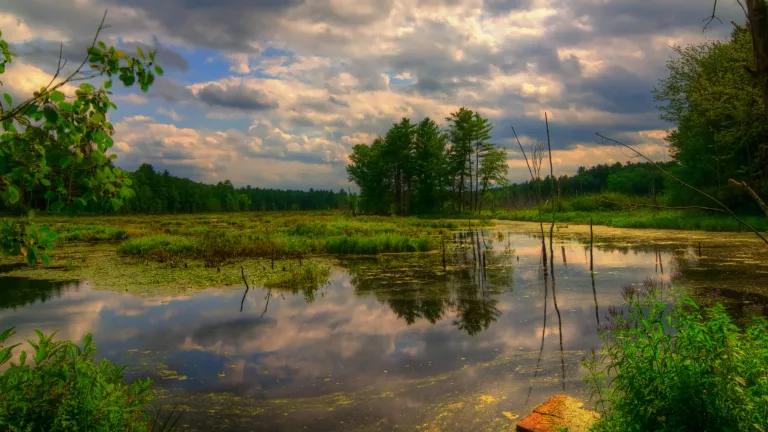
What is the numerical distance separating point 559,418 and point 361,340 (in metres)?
4.98

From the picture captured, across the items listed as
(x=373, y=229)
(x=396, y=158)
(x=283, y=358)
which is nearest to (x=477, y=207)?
(x=396, y=158)

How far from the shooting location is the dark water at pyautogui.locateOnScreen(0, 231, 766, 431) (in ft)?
21.6

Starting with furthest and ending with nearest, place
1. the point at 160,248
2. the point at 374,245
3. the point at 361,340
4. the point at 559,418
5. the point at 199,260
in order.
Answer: the point at 374,245 → the point at 160,248 → the point at 199,260 → the point at 361,340 → the point at 559,418

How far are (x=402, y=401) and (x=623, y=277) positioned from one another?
38.2ft

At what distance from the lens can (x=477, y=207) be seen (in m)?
64.2

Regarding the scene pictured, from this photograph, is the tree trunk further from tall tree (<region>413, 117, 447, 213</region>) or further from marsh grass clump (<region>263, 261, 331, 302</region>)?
tall tree (<region>413, 117, 447, 213</region>)

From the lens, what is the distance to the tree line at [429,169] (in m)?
60.8

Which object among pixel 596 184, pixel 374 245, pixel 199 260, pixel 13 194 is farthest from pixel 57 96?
pixel 596 184

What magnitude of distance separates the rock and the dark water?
0.43 meters

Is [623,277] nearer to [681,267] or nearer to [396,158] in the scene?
[681,267]

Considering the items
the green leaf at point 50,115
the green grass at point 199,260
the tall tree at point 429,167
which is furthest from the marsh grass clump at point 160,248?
the tall tree at point 429,167

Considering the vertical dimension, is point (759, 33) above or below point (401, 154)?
below

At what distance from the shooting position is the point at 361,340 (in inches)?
387

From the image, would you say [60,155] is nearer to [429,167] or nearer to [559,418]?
[559,418]
